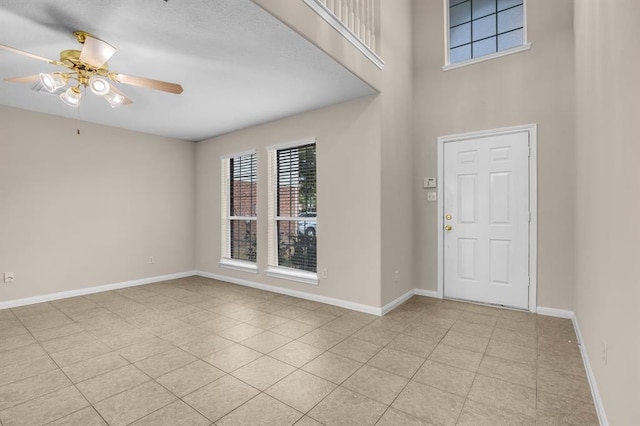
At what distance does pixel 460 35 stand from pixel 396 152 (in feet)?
6.29

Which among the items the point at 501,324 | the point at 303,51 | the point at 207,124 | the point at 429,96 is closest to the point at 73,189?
the point at 207,124

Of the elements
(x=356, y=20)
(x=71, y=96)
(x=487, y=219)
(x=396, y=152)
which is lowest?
(x=487, y=219)

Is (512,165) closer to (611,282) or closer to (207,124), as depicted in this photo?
(611,282)

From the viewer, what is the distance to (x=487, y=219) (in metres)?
3.71

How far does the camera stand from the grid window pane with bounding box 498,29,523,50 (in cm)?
367

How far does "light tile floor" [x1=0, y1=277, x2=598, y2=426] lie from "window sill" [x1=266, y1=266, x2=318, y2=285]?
0.44 m

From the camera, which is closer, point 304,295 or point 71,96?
point 71,96

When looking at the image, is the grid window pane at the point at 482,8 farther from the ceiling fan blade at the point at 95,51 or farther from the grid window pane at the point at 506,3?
the ceiling fan blade at the point at 95,51

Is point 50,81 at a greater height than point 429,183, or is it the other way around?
point 50,81

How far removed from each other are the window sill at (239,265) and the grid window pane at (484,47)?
170 inches

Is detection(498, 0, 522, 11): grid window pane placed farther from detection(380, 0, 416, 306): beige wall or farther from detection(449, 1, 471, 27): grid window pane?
detection(380, 0, 416, 306): beige wall

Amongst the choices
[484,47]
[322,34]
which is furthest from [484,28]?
[322,34]

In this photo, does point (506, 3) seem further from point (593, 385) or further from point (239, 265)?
point (239, 265)

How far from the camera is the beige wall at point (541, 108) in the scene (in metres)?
3.24
